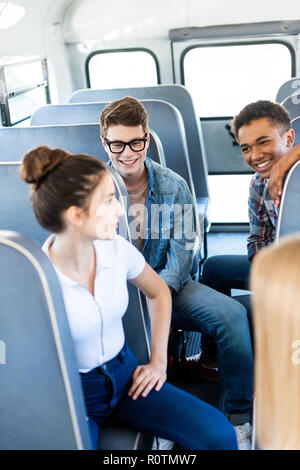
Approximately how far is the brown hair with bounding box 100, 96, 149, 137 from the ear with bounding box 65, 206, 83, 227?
834 mm

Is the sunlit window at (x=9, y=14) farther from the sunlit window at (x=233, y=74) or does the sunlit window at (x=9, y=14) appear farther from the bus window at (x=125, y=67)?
the sunlit window at (x=233, y=74)

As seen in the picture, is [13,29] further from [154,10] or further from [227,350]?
[227,350]

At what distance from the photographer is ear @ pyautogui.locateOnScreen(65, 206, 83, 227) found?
1376mm

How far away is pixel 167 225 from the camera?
2.21 m

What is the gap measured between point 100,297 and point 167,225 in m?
0.81

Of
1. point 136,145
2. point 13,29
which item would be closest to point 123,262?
point 136,145

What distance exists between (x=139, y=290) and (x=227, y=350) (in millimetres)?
546

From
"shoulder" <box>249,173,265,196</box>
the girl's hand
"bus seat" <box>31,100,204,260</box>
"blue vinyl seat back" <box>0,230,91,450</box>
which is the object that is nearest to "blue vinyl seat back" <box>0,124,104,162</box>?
"bus seat" <box>31,100,204,260</box>

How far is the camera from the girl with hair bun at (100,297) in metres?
1.36

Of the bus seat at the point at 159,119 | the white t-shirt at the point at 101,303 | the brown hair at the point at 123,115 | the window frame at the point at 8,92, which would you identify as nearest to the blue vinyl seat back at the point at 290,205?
the white t-shirt at the point at 101,303

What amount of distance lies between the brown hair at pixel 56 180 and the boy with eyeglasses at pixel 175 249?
771 millimetres

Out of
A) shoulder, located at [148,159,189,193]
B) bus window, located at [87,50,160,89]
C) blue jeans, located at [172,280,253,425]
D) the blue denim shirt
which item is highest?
bus window, located at [87,50,160,89]

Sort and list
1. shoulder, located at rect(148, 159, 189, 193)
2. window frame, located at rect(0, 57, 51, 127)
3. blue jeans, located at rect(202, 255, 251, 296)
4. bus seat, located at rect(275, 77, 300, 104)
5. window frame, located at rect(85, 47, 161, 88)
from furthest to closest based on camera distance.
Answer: window frame, located at rect(85, 47, 161, 88) < window frame, located at rect(0, 57, 51, 127) < bus seat, located at rect(275, 77, 300, 104) < blue jeans, located at rect(202, 255, 251, 296) < shoulder, located at rect(148, 159, 189, 193)

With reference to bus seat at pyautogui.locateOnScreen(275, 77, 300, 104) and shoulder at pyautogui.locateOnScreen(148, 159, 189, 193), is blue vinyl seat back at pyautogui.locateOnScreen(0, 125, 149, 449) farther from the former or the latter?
bus seat at pyautogui.locateOnScreen(275, 77, 300, 104)
